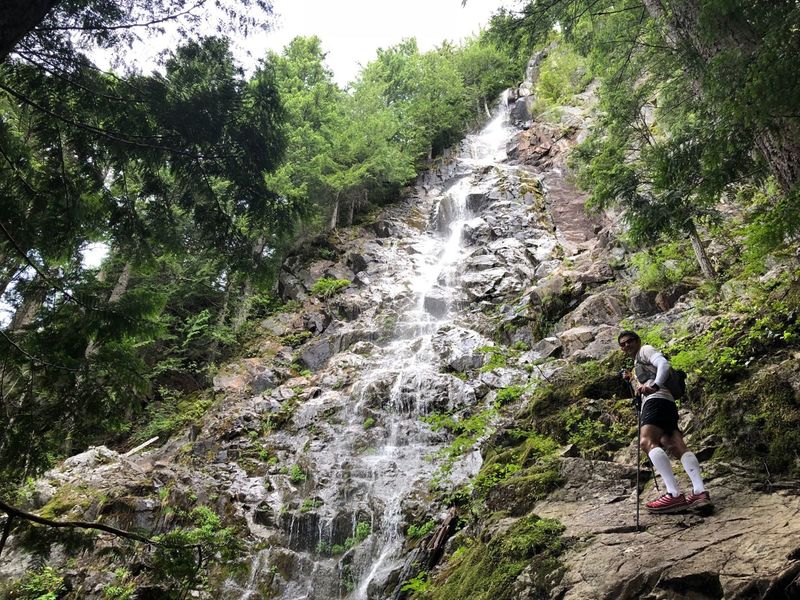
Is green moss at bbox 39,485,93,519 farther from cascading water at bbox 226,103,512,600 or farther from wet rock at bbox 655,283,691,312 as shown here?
wet rock at bbox 655,283,691,312

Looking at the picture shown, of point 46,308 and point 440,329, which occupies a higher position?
point 440,329

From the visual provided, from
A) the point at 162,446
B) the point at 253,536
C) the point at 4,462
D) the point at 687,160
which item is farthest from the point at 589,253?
the point at 4,462

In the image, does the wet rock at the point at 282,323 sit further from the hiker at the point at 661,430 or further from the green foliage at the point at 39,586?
the hiker at the point at 661,430

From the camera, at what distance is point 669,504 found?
373 cm

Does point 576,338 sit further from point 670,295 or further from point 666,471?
point 666,471

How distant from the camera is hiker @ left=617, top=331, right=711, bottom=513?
146 inches

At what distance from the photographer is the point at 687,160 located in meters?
5.40

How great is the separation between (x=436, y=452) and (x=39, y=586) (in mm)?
6924

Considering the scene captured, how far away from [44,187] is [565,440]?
22.1ft

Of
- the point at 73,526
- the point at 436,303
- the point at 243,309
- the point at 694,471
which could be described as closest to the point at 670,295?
the point at 436,303

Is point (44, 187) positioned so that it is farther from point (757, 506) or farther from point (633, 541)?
point (757, 506)

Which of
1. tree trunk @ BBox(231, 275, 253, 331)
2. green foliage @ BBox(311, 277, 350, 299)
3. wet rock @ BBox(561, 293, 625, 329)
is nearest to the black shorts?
wet rock @ BBox(561, 293, 625, 329)

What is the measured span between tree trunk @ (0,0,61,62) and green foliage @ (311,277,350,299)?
53.6 feet

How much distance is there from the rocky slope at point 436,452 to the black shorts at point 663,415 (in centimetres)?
57
